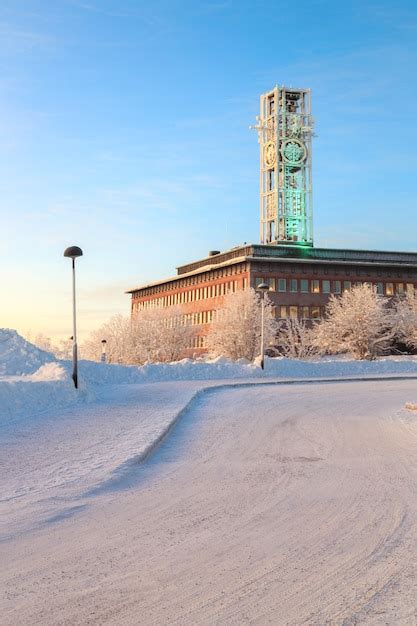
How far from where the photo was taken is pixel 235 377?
3700 cm

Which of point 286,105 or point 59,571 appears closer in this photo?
point 59,571

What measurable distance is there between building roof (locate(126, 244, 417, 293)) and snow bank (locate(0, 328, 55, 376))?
2312 inches

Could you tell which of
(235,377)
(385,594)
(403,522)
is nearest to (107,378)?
(235,377)

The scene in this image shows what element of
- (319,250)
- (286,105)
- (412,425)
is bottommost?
(412,425)

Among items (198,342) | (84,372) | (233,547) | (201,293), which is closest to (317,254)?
(201,293)

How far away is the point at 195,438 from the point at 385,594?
8.67m

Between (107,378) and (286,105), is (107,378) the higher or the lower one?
the lower one

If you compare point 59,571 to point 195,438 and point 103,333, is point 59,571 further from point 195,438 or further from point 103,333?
point 103,333

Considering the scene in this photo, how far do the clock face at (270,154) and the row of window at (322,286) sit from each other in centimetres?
3141

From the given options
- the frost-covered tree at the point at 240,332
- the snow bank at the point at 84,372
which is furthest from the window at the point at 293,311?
the snow bank at the point at 84,372

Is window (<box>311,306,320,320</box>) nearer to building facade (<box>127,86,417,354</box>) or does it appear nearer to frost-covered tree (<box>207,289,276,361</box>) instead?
building facade (<box>127,86,417,354</box>)

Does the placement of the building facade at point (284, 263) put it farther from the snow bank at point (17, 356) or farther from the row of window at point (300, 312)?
the snow bank at point (17, 356)

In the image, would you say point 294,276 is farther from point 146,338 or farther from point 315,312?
point 146,338

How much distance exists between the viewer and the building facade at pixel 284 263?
8875cm
